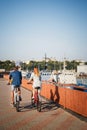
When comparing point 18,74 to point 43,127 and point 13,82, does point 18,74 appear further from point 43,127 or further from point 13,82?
point 43,127

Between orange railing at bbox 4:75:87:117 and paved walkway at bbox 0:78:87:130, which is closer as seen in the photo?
paved walkway at bbox 0:78:87:130

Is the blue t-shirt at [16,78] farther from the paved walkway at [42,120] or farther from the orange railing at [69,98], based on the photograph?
the orange railing at [69,98]

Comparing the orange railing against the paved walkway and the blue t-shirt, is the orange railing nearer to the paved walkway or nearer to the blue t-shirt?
the paved walkway

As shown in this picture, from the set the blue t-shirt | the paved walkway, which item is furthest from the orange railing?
the blue t-shirt

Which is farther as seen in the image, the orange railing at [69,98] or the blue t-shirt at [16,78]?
the blue t-shirt at [16,78]

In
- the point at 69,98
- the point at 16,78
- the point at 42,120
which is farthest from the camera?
the point at 16,78

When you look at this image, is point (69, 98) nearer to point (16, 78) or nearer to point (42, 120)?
point (42, 120)

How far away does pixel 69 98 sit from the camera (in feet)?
35.0

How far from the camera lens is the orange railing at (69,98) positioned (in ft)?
30.0

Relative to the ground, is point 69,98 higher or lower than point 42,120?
higher

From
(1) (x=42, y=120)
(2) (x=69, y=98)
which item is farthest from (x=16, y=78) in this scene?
(1) (x=42, y=120)

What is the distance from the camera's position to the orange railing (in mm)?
9133

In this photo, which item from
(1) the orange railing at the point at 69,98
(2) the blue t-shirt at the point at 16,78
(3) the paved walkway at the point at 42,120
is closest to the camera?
(3) the paved walkway at the point at 42,120

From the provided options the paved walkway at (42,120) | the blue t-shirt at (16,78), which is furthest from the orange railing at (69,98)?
the blue t-shirt at (16,78)
